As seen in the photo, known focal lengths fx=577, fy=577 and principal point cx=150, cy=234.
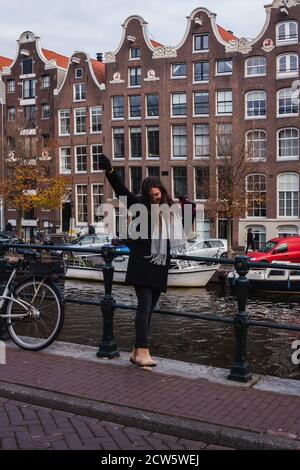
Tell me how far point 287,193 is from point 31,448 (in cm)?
3272

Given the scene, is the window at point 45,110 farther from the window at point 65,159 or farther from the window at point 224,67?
the window at point 224,67

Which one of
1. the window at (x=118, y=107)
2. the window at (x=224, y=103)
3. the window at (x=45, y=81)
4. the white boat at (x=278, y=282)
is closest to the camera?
the white boat at (x=278, y=282)

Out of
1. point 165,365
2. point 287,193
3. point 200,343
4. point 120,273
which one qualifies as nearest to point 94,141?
point 287,193

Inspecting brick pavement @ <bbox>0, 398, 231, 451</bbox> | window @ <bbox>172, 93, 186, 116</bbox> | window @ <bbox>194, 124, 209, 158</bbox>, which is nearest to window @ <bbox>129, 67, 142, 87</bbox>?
window @ <bbox>172, 93, 186, 116</bbox>

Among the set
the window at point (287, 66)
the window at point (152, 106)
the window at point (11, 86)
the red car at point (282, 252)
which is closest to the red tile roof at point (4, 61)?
the window at point (11, 86)

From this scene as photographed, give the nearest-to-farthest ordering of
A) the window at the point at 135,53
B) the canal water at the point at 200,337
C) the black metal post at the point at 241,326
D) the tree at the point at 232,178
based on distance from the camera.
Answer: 1. the black metal post at the point at 241,326
2. the canal water at the point at 200,337
3. the tree at the point at 232,178
4. the window at the point at 135,53

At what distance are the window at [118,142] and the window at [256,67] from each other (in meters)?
9.34

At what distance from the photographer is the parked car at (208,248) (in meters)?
26.0

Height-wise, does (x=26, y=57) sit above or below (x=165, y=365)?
above

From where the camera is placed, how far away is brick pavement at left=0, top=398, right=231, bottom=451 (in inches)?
142

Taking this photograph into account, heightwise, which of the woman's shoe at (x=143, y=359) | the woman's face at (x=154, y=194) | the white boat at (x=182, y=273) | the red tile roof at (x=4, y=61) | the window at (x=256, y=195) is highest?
the red tile roof at (x=4, y=61)

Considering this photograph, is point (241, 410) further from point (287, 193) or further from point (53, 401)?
point (287, 193)
